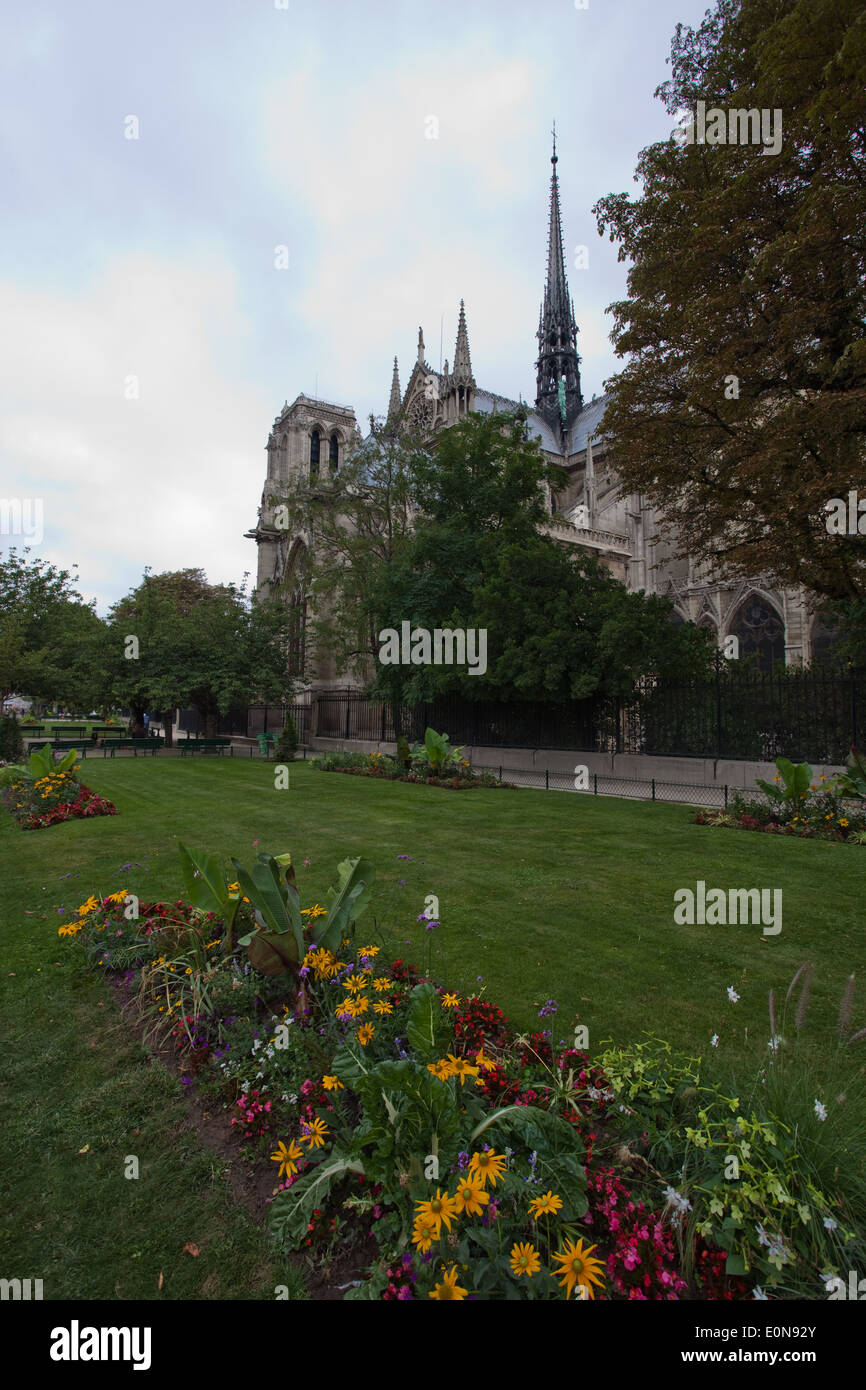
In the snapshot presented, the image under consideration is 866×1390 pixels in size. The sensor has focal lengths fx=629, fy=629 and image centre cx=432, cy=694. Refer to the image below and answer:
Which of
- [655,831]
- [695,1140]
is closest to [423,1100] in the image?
[695,1140]

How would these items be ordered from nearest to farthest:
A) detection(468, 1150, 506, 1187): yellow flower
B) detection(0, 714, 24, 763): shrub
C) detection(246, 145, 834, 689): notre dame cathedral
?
detection(468, 1150, 506, 1187): yellow flower
detection(0, 714, 24, 763): shrub
detection(246, 145, 834, 689): notre dame cathedral

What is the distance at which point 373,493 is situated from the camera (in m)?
29.6

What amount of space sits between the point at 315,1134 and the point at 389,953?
224cm

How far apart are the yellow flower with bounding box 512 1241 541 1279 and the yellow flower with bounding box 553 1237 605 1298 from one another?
0.08 m

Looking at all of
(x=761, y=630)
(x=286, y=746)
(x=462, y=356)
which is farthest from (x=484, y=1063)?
(x=462, y=356)

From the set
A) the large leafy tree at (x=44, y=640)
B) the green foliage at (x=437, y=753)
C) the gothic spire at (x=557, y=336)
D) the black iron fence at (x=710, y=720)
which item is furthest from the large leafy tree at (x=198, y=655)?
the gothic spire at (x=557, y=336)

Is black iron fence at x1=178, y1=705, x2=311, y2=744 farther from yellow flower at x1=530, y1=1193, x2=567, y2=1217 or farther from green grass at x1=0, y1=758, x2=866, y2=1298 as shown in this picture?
yellow flower at x1=530, y1=1193, x2=567, y2=1217

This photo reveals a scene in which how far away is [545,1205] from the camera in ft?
6.95

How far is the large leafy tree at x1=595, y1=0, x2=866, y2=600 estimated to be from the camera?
10.4m

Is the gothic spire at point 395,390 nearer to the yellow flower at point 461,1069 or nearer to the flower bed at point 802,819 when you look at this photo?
the flower bed at point 802,819

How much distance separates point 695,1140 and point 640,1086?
47cm

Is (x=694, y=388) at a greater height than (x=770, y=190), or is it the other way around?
(x=770, y=190)

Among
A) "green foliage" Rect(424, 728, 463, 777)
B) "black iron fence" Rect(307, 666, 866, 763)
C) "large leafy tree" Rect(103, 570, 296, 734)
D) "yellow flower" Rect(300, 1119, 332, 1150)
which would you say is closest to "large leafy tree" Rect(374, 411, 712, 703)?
"black iron fence" Rect(307, 666, 866, 763)

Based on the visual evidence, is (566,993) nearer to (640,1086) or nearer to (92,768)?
(640,1086)
